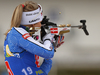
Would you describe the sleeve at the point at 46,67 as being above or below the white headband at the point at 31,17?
below

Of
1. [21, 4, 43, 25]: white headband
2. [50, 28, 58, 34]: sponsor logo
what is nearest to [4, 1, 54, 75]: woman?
[21, 4, 43, 25]: white headband

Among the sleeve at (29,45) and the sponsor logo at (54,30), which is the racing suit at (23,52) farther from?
the sponsor logo at (54,30)

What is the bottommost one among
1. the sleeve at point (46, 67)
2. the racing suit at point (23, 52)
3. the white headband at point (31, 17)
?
the sleeve at point (46, 67)

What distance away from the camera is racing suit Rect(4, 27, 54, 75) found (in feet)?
2.86

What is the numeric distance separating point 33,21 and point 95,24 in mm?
2372

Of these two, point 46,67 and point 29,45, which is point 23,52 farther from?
point 46,67

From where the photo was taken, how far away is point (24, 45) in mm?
868

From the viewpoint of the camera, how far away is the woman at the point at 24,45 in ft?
2.87

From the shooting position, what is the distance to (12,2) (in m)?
3.17

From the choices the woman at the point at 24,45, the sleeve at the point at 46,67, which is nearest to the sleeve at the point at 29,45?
the woman at the point at 24,45

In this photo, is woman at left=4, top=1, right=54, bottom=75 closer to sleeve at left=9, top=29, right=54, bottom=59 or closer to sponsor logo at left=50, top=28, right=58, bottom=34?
sleeve at left=9, top=29, right=54, bottom=59

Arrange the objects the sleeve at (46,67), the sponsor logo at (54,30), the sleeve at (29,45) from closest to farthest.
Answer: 1. the sleeve at (29,45)
2. the sleeve at (46,67)
3. the sponsor logo at (54,30)

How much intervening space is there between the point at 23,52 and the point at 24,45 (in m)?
0.09

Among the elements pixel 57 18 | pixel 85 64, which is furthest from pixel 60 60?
pixel 57 18
